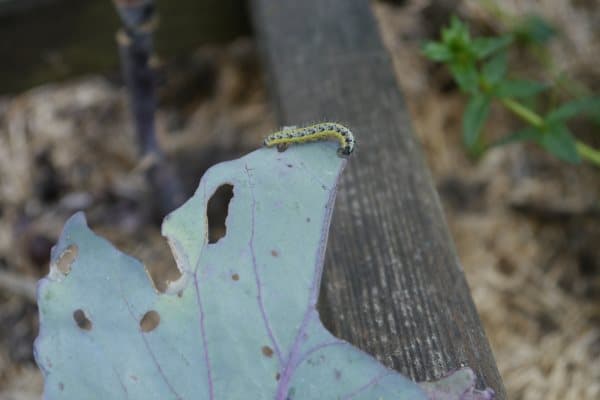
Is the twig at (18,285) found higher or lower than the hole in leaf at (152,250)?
higher

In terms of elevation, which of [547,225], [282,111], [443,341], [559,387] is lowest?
[559,387]

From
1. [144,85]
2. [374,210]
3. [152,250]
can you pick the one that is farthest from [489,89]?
[152,250]

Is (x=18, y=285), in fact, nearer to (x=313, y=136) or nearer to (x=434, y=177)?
(x=434, y=177)

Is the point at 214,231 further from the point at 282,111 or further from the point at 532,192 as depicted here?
the point at 532,192

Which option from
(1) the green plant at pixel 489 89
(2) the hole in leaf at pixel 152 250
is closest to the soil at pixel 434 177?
(2) the hole in leaf at pixel 152 250

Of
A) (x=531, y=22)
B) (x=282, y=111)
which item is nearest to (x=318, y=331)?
(x=282, y=111)

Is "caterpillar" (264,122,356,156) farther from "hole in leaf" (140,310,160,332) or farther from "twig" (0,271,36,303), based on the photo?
"twig" (0,271,36,303)

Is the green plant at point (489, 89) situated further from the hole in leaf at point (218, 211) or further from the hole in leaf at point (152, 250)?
the hole in leaf at point (152, 250)
